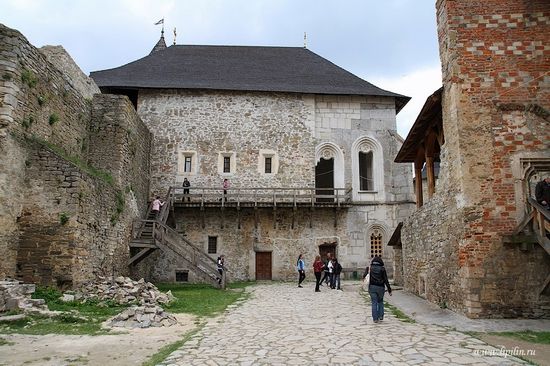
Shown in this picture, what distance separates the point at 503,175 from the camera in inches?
359

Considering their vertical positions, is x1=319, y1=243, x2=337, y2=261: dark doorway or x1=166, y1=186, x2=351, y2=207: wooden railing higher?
x1=166, y1=186, x2=351, y2=207: wooden railing

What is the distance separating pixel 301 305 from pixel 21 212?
7207mm

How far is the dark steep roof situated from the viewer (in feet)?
70.0

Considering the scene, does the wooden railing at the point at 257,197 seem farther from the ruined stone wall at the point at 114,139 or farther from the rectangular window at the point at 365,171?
the ruined stone wall at the point at 114,139

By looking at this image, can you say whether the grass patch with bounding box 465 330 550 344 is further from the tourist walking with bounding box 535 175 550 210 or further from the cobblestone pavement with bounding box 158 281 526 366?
the tourist walking with bounding box 535 175 550 210

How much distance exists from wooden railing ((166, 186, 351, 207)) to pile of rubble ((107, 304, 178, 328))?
1065 cm

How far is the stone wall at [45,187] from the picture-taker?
10.4 m

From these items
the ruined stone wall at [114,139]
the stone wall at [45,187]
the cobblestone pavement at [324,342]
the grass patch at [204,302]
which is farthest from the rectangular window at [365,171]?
the stone wall at [45,187]

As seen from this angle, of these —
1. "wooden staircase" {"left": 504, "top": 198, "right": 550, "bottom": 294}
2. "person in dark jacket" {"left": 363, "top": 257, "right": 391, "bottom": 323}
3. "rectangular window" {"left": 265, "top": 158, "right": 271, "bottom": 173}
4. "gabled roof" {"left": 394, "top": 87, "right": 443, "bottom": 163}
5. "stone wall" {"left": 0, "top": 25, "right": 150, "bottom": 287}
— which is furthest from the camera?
"rectangular window" {"left": 265, "top": 158, "right": 271, "bottom": 173}

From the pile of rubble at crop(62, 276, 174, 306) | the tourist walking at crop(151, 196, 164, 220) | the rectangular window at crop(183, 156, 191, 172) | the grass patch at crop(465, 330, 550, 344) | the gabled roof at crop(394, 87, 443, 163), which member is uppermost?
the rectangular window at crop(183, 156, 191, 172)

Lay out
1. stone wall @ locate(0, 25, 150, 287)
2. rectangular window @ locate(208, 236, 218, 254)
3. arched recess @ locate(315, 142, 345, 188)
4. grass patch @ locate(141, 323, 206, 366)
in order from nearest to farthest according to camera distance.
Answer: grass patch @ locate(141, 323, 206, 366), stone wall @ locate(0, 25, 150, 287), rectangular window @ locate(208, 236, 218, 254), arched recess @ locate(315, 142, 345, 188)

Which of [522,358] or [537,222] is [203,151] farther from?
[522,358]

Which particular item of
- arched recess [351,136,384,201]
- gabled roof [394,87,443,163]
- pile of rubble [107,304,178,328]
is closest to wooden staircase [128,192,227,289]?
pile of rubble [107,304,178,328]

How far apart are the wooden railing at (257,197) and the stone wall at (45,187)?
219 inches
